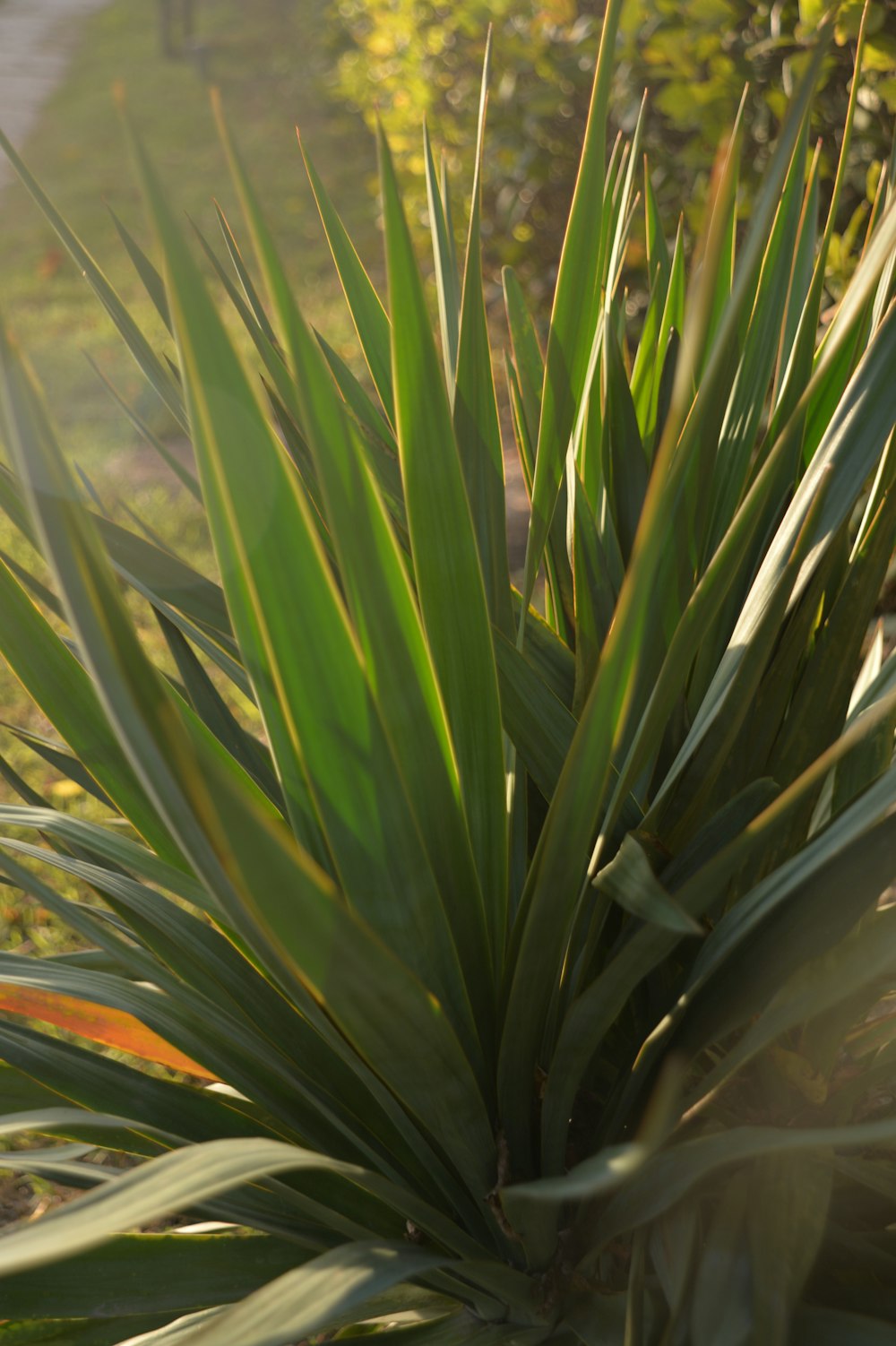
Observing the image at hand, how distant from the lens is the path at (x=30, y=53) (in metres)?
10.8

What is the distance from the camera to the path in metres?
10.8

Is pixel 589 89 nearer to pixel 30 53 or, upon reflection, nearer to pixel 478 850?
pixel 478 850

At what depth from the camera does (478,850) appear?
953 millimetres

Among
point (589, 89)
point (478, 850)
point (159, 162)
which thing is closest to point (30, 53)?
point (159, 162)

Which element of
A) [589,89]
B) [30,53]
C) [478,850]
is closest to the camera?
[478,850]

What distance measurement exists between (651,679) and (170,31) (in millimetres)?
12517

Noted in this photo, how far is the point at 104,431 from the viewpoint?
17.7 ft

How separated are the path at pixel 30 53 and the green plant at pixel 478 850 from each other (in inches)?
387

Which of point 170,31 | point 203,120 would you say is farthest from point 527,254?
point 170,31

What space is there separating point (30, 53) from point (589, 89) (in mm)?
11802

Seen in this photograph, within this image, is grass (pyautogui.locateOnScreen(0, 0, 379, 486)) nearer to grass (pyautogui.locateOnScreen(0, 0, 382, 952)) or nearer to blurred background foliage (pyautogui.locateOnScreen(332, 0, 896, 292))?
grass (pyautogui.locateOnScreen(0, 0, 382, 952))

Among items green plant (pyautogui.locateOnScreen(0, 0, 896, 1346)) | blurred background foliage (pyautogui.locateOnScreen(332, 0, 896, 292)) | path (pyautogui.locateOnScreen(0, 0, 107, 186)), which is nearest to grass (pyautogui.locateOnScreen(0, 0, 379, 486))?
path (pyautogui.locateOnScreen(0, 0, 107, 186))

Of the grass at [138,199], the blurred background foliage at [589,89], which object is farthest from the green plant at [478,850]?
the grass at [138,199]

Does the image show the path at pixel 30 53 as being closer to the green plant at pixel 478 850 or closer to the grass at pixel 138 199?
the grass at pixel 138 199
